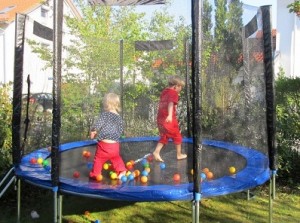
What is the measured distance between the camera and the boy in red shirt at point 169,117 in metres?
3.60

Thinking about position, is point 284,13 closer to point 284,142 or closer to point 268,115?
point 284,142

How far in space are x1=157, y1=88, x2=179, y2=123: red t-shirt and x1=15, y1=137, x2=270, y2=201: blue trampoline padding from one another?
1.58ft

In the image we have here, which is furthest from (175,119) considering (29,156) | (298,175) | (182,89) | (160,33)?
(298,175)

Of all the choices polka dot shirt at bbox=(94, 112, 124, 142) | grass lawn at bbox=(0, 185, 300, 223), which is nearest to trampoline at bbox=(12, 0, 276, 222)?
polka dot shirt at bbox=(94, 112, 124, 142)

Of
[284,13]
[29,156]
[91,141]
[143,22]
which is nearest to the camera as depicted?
[29,156]

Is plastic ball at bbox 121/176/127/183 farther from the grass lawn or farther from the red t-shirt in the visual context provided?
the red t-shirt

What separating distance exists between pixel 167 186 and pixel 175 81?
1.01 m

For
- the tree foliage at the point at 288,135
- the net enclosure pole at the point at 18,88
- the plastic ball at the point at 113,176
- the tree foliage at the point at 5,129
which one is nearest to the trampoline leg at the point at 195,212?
the plastic ball at the point at 113,176

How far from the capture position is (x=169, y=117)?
3805 mm

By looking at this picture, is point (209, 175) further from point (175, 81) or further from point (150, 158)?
point (150, 158)

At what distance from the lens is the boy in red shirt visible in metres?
3.60

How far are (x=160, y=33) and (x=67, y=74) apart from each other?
107 cm

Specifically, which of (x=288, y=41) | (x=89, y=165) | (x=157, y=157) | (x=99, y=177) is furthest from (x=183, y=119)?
(x=288, y=41)

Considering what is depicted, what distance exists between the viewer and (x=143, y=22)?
13.7 feet
